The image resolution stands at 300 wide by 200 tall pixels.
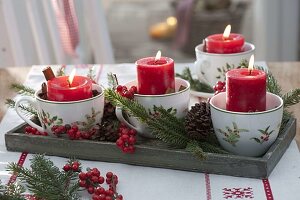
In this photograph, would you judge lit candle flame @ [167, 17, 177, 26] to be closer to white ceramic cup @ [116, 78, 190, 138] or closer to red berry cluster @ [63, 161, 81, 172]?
white ceramic cup @ [116, 78, 190, 138]

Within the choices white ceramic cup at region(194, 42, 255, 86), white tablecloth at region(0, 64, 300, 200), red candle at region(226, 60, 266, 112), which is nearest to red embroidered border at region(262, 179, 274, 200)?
white tablecloth at region(0, 64, 300, 200)

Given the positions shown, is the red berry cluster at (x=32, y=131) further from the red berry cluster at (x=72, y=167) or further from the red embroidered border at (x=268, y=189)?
the red embroidered border at (x=268, y=189)

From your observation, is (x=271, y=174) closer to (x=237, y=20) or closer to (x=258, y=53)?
(x=258, y=53)

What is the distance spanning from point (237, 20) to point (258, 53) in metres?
0.41

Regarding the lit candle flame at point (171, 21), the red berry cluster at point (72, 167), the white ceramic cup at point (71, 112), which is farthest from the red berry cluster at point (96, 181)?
the lit candle flame at point (171, 21)

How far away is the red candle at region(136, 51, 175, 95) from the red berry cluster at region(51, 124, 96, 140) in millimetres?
105

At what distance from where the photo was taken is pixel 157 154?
84cm

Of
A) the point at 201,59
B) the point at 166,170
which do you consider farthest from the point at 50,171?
the point at 201,59

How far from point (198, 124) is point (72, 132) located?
0.19 m

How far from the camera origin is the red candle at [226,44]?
1079mm

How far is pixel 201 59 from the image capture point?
1100mm

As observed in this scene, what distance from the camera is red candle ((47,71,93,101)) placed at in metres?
0.88

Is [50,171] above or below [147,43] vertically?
above

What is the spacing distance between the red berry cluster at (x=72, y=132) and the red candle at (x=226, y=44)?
32cm
